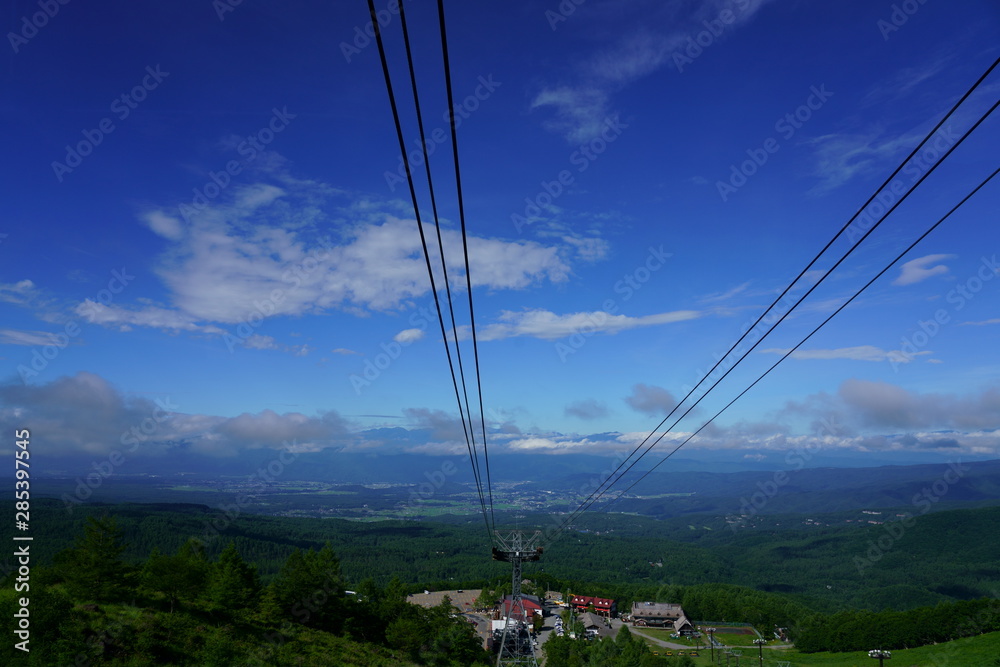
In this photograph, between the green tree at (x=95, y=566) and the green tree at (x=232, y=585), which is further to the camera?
the green tree at (x=232, y=585)

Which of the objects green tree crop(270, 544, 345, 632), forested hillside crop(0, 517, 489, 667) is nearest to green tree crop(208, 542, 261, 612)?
forested hillside crop(0, 517, 489, 667)

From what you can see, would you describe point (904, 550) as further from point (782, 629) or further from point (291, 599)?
point (291, 599)

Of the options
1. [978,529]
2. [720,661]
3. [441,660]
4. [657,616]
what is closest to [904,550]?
[978,529]

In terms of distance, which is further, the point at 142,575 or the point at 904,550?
the point at 904,550

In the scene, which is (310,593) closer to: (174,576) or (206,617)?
(206,617)

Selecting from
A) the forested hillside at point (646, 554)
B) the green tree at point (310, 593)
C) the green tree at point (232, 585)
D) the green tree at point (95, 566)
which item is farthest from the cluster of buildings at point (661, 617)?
the green tree at point (95, 566)

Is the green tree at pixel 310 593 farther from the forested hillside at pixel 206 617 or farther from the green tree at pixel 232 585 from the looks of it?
the green tree at pixel 232 585

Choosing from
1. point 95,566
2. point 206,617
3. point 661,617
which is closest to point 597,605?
point 661,617

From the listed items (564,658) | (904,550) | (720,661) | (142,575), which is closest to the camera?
(142,575)
